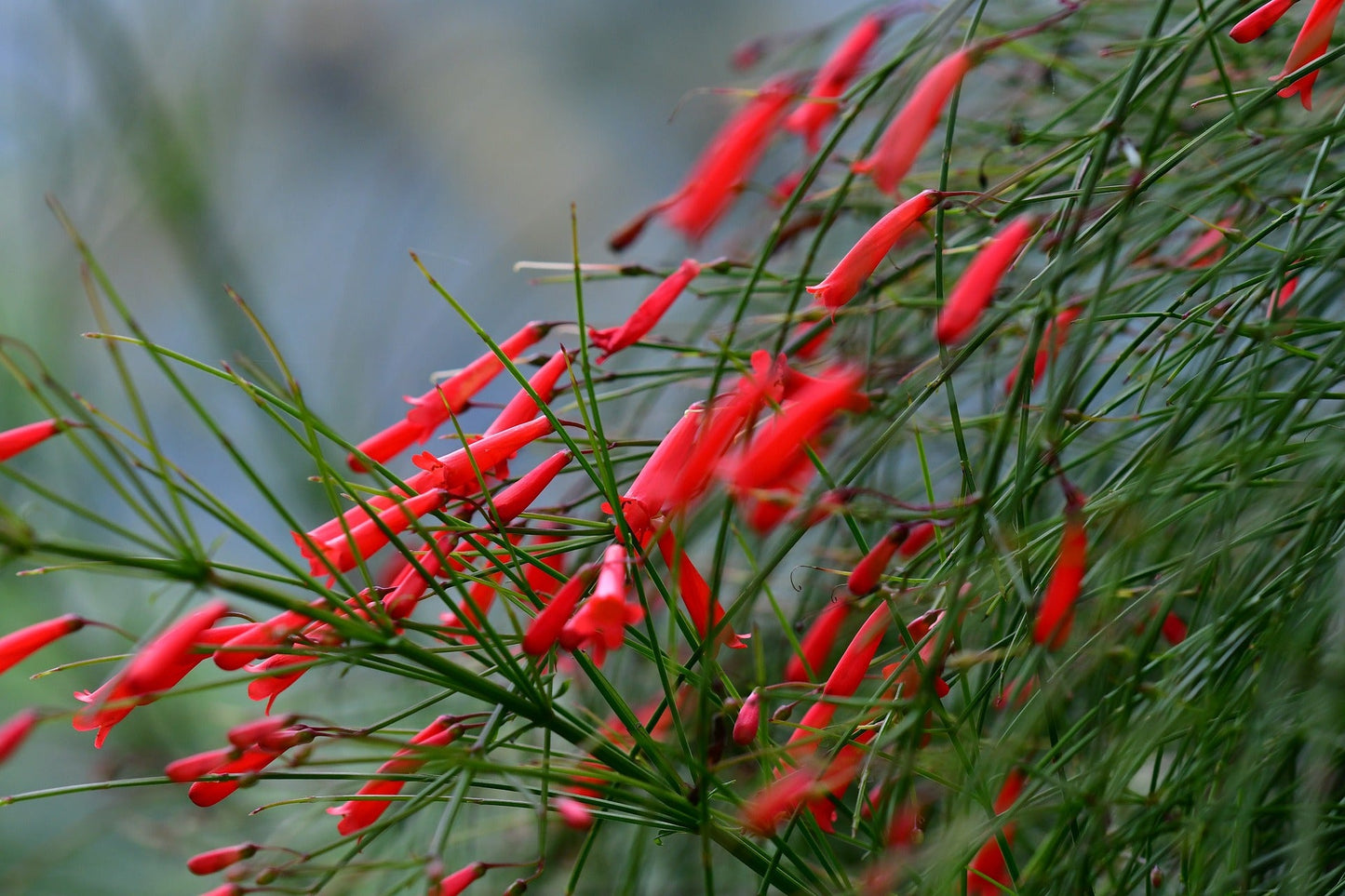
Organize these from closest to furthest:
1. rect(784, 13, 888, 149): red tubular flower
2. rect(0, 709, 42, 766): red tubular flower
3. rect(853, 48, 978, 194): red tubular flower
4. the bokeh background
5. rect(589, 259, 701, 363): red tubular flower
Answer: rect(0, 709, 42, 766): red tubular flower → rect(853, 48, 978, 194): red tubular flower → rect(589, 259, 701, 363): red tubular flower → rect(784, 13, 888, 149): red tubular flower → the bokeh background

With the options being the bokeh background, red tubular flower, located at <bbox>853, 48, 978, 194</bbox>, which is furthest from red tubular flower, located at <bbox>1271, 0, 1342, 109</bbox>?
the bokeh background

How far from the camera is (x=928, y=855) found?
0.35m

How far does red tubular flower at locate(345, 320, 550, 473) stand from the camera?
1.71 feet

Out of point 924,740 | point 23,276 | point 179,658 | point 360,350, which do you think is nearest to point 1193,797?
point 924,740

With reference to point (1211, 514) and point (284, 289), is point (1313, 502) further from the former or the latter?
point (284, 289)

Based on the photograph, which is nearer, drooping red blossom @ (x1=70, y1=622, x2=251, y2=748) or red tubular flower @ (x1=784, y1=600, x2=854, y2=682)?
drooping red blossom @ (x1=70, y1=622, x2=251, y2=748)

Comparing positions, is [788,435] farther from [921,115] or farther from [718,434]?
[921,115]

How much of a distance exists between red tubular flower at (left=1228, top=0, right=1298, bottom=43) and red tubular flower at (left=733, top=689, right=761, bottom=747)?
13.7 inches

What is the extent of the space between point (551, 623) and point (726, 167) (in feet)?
0.72

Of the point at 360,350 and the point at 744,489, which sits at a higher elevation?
the point at 744,489

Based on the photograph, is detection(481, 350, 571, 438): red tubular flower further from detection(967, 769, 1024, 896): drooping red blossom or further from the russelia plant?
detection(967, 769, 1024, 896): drooping red blossom

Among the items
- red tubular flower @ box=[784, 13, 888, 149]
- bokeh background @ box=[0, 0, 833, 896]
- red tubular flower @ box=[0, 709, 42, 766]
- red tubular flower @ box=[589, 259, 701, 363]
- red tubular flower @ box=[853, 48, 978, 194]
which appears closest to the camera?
red tubular flower @ box=[0, 709, 42, 766]

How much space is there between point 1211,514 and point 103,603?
1.43m

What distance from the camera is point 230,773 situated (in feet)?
1.37
